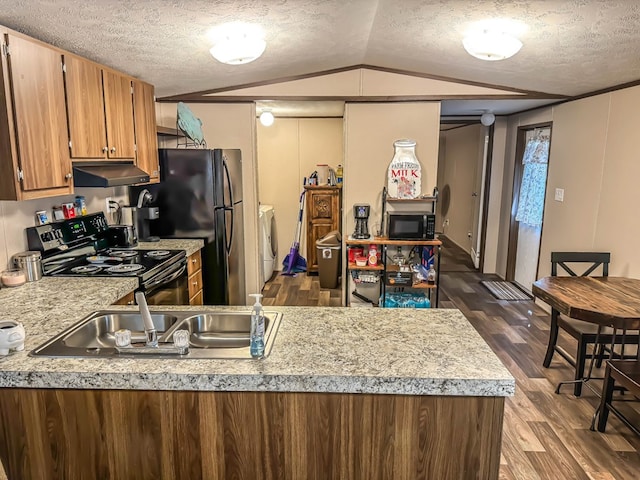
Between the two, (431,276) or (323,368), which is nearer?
(323,368)

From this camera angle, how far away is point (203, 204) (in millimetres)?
3779

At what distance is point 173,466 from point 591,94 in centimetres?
416

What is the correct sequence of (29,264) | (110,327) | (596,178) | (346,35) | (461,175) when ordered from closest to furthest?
1. (110,327)
2. (29,264)
3. (346,35)
4. (596,178)
5. (461,175)

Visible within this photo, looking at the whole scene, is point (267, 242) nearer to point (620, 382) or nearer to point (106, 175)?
point (106, 175)

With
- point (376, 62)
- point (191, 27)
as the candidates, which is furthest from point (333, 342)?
point (376, 62)

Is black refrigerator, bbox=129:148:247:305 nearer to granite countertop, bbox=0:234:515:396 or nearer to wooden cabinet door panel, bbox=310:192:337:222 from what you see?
wooden cabinet door panel, bbox=310:192:337:222

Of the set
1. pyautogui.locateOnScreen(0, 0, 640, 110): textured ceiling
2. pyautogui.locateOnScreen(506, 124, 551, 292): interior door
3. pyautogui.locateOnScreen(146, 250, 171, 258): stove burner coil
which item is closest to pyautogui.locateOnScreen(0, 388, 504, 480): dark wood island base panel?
pyautogui.locateOnScreen(0, 0, 640, 110): textured ceiling

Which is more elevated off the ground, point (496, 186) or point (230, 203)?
point (496, 186)

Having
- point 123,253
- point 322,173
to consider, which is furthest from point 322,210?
point 123,253

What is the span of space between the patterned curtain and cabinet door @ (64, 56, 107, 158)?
4.22 m

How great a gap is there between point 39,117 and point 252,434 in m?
1.82

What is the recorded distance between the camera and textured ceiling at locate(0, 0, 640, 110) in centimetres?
209

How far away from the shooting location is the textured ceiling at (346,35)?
2.09 m

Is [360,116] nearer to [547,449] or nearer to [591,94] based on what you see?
[591,94]
